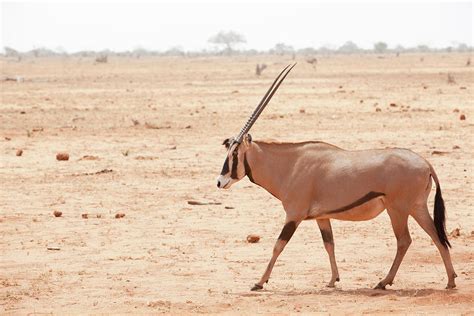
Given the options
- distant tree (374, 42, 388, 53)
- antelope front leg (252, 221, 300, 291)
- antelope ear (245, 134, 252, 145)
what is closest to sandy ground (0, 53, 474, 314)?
antelope front leg (252, 221, 300, 291)

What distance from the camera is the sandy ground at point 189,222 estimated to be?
30.5 feet

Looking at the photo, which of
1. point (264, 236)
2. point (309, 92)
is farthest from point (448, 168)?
point (309, 92)

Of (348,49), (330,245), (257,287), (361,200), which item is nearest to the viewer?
(361,200)

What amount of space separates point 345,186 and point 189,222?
4254 millimetres

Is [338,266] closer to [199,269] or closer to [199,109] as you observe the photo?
[199,269]

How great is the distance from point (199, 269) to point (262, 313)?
2.04 metres

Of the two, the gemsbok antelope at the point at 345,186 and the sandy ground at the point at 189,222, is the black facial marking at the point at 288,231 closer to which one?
the gemsbok antelope at the point at 345,186

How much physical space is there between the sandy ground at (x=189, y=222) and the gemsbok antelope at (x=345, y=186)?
1.52 feet

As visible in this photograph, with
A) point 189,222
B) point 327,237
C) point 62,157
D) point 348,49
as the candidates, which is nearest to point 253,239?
point 189,222

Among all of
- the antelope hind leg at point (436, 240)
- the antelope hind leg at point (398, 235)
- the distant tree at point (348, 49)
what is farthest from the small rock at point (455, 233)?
the distant tree at point (348, 49)

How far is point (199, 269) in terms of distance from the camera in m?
10.6

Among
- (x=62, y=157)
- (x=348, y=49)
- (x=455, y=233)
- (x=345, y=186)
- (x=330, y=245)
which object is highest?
(x=345, y=186)

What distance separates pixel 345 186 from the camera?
950 cm

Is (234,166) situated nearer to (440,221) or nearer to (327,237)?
(327,237)
